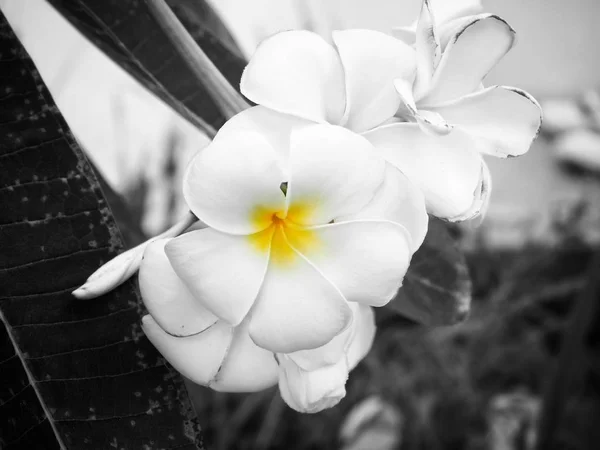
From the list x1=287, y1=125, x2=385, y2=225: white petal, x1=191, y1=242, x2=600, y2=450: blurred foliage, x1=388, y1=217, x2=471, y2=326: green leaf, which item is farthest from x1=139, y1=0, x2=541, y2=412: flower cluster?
x1=191, y1=242, x2=600, y2=450: blurred foliage

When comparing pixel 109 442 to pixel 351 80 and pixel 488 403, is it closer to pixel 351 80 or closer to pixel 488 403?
pixel 351 80

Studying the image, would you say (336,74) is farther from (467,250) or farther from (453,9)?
(467,250)

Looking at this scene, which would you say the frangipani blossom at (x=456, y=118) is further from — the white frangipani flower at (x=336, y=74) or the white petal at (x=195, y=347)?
the white petal at (x=195, y=347)

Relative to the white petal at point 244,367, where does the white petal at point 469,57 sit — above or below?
above

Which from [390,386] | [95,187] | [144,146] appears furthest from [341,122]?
[144,146]

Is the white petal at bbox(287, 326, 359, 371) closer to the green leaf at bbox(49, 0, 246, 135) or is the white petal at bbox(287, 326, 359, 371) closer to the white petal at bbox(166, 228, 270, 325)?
the white petal at bbox(166, 228, 270, 325)

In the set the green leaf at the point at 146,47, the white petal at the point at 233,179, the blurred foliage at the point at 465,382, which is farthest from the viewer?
the blurred foliage at the point at 465,382

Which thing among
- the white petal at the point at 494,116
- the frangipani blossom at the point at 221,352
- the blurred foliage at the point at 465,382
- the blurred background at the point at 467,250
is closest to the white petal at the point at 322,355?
the frangipani blossom at the point at 221,352

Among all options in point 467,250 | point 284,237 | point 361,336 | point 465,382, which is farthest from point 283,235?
point 467,250

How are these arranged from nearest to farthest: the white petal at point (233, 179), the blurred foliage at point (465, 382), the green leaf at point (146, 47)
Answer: the white petal at point (233, 179)
the green leaf at point (146, 47)
the blurred foliage at point (465, 382)
